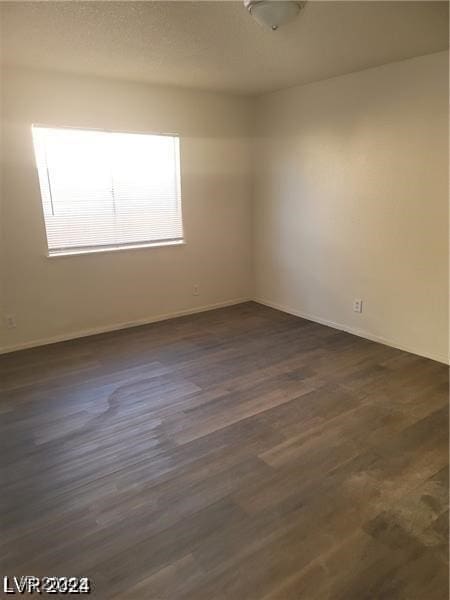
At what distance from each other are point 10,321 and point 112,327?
975mm

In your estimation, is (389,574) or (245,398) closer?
(389,574)

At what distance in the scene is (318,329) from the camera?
415cm

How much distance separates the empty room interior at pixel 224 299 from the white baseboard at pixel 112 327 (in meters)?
0.02

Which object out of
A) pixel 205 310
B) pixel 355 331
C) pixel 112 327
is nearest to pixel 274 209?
pixel 205 310

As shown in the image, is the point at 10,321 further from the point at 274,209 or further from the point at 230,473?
the point at 274,209

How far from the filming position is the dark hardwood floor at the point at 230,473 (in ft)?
5.12

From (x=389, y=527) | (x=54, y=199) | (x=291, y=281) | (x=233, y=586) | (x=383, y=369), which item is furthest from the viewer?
(x=291, y=281)

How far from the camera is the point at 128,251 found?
4.18 metres

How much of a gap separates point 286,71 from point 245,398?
2751 mm

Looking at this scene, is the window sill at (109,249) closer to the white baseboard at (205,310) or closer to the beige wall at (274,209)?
the beige wall at (274,209)

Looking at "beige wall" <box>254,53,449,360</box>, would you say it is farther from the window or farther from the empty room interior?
the window

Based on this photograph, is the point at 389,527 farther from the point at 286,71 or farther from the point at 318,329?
the point at 286,71

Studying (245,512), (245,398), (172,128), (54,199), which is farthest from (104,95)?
(245,512)

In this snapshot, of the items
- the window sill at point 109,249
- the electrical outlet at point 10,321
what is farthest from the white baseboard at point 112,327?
the window sill at point 109,249
